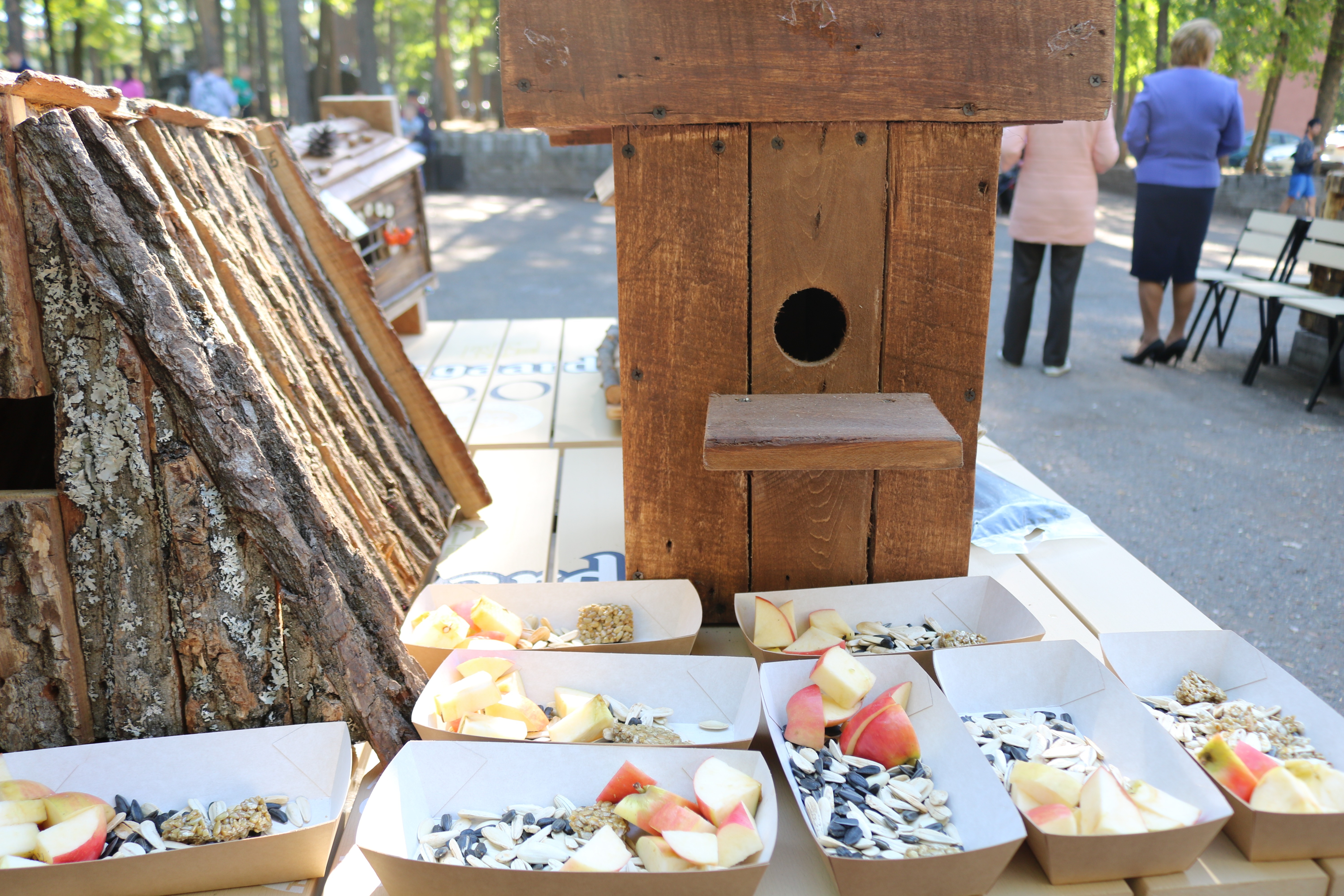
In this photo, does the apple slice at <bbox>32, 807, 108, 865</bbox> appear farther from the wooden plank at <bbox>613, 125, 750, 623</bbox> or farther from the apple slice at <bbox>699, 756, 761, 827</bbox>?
the wooden plank at <bbox>613, 125, 750, 623</bbox>

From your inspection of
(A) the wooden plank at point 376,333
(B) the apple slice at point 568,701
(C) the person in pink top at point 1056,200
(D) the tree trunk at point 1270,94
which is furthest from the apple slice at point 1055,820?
(D) the tree trunk at point 1270,94

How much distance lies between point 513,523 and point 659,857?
1.35m

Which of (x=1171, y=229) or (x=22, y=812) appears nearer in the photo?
(x=22, y=812)

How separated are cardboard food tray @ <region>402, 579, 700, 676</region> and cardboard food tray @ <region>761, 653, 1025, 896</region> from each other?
0.31 metres

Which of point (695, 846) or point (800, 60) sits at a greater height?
point (800, 60)

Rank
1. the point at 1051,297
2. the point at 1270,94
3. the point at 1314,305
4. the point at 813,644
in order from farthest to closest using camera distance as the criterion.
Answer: the point at 1270,94 < the point at 1051,297 < the point at 1314,305 < the point at 813,644

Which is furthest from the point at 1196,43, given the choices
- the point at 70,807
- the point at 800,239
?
the point at 70,807

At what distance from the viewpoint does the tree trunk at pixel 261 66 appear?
17438mm

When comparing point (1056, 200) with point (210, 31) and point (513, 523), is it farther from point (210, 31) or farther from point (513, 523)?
point (210, 31)

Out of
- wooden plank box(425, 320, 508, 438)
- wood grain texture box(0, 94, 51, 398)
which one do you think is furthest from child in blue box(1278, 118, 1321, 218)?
wood grain texture box(0, 94, 51, 398)

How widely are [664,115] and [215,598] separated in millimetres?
1005

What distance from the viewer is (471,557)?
84.2 inches

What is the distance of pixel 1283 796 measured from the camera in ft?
3.77

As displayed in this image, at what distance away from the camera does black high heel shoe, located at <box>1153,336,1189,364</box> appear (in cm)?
592
